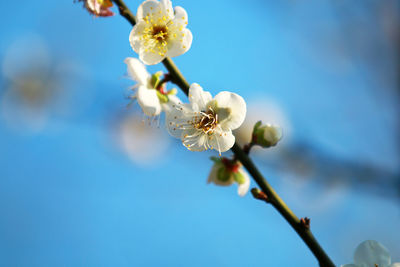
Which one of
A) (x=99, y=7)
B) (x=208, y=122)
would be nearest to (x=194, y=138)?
(x=208, y=122)

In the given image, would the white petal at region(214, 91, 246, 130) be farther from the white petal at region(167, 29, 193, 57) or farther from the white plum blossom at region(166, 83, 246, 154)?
the white petal at region(167, 29, 193, 57)

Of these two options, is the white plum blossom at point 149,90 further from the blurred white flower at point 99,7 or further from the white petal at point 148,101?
the blurred white flower at point 99,7

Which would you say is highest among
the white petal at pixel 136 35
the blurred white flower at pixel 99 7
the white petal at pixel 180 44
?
the blurred white flower at pixel 99 7

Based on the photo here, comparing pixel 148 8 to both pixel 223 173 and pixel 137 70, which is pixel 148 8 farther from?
pixel 223 173

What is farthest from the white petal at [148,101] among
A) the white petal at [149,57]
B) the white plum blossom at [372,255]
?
the white plum blossom at [372,255]

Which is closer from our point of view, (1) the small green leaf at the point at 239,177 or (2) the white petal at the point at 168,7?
(2) the white petal at the point at 168,7

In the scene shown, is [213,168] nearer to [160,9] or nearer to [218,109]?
[218,109]

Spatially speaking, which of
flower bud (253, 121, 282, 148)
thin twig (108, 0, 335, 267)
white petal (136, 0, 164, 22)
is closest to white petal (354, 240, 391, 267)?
thin twig (108, 0, 335, 267)

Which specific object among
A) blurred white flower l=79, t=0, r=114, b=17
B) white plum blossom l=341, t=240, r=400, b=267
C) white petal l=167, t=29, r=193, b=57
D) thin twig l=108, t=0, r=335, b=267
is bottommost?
white plum blossom l=341, t=240, r=400, b=267
